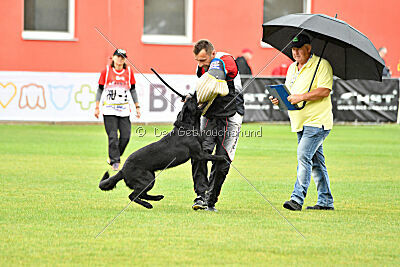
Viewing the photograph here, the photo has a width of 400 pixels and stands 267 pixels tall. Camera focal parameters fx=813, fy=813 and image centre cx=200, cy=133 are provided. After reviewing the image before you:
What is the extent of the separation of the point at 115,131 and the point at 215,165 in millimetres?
4283

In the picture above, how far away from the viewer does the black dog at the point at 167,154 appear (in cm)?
844

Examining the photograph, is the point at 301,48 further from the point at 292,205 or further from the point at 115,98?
the point at 115,98

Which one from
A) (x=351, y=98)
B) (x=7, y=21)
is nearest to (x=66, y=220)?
(x=351, y=98)

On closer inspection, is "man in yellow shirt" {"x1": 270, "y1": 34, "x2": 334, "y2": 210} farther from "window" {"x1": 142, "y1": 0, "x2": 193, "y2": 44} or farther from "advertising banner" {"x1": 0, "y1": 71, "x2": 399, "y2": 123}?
"window" {"x1": 142, "y1": 0, "x2": 193, "y2": 44}

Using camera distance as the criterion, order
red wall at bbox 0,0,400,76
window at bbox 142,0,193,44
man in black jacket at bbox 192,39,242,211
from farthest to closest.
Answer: window at bbox 142,0,193,44 → red wall at bbox 0,0,400,76 → man in black jacket at bbox 192,39,242,211

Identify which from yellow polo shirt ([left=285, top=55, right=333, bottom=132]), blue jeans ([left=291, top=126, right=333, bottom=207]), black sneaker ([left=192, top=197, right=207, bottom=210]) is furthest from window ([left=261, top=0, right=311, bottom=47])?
black sneaker ([left=192, top=197, right=207, bottom=210])

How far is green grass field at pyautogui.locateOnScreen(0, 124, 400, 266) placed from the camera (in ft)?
21.4

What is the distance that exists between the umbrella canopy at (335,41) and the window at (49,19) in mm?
17733

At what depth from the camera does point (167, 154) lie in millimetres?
8445

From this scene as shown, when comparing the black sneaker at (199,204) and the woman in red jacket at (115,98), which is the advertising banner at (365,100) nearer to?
the woman in red jacket at (115,98)

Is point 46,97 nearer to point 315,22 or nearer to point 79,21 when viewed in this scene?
point 79,21

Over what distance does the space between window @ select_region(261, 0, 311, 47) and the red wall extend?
37 cm

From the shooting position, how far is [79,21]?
26609 mm

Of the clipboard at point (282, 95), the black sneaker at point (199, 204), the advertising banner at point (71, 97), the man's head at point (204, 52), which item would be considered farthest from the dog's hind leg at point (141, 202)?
the advertising banner at point (71, 97)
